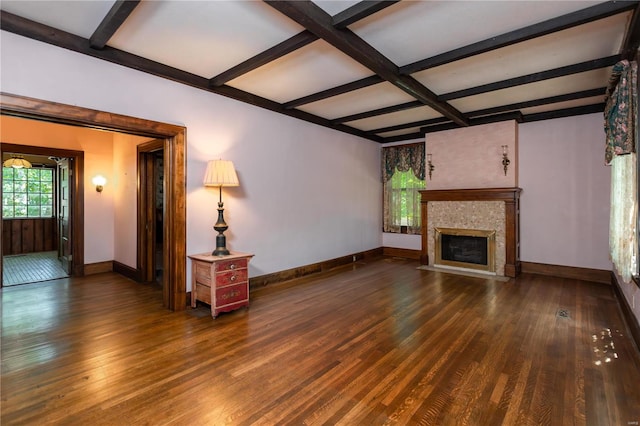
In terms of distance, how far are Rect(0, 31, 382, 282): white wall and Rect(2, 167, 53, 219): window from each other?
166 inches

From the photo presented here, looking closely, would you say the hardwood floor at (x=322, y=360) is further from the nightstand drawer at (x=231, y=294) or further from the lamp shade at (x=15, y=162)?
the lamp shade at (x=15, y=162)

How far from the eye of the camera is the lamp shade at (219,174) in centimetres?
355

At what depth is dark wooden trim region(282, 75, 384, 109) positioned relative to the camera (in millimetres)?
3693

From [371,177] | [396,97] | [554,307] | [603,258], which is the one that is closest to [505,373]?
[554,307]

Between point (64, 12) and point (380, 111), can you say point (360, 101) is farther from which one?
point (64, 12)

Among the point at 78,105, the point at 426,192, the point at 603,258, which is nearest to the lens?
the point at 78,105

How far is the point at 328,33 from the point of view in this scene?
2.49 metres

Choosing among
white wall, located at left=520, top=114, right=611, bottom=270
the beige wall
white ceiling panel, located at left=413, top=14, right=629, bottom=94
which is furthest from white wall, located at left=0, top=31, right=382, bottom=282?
white wall, located at left=520, top=114, right=611, bottom=270

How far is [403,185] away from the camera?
6977 mm

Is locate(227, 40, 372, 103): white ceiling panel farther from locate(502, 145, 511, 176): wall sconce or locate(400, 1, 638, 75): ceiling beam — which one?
locate(502, 145, 511, 176): wall sconce

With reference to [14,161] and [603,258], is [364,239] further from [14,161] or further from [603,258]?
[14,161]

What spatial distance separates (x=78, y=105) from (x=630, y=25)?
491 centimetres

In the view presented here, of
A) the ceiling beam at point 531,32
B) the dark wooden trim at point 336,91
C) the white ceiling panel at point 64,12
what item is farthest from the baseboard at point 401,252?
the white ceiling panel at point 64,12

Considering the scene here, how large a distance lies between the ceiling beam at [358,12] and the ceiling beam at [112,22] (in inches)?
59.2
